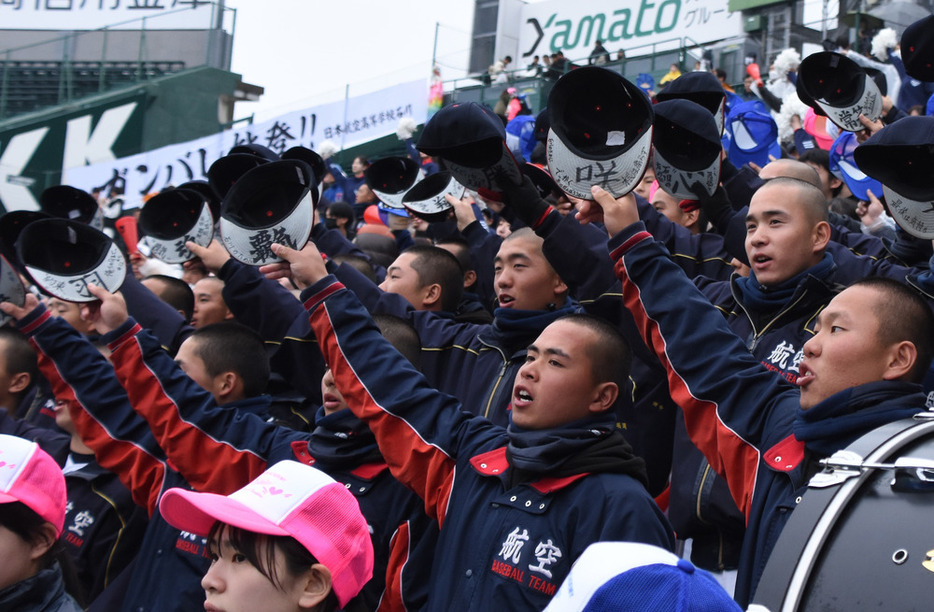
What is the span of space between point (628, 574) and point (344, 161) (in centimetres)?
1464

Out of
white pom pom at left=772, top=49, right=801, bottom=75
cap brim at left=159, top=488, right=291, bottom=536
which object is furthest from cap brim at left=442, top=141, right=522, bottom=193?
white pom pom at left=772, top=49, right=801, bottom=75

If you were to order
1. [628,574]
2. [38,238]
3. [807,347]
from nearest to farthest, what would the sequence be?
[628,574] → [807,347] → [38,238]

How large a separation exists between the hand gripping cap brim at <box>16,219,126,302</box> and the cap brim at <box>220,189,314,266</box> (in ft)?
2.56

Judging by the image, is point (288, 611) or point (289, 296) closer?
point (288, 611)

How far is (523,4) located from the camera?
23.1 meters

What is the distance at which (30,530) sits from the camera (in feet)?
9.32

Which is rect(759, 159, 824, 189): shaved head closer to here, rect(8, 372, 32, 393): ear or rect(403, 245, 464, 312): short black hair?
rect(403, 245, 464, 312): short black hair

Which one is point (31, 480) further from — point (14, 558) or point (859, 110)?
point (859, 110)

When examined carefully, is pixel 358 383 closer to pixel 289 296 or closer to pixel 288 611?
pixel 288 611

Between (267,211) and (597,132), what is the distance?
43.1 inches

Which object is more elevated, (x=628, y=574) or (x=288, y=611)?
(x=628, y=574)

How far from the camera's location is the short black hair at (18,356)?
5.11 metres

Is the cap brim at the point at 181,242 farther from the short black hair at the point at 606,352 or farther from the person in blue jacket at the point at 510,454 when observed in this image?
the short black hair at the point at 606,352

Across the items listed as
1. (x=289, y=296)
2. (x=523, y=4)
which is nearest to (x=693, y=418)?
(x=289, y=296)
